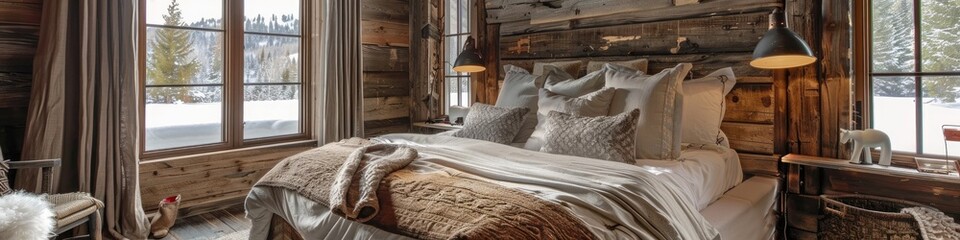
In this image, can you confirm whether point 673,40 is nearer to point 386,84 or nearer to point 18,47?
point 386,84

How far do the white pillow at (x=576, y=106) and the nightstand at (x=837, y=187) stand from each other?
917 millimetres

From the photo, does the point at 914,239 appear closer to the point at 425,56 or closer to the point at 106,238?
the point at 425,56

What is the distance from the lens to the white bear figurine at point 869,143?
217cm

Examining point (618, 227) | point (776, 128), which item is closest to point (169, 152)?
point (618, 227)

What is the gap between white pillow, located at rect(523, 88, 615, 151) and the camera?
250cm

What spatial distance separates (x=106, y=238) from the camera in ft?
9.37

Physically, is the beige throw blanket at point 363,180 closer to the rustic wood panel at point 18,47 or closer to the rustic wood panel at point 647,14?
the rustic wood panel at point 647,14

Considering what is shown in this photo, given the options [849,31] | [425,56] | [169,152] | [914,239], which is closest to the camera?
[914,239]

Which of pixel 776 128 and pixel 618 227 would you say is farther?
pixel 776 128

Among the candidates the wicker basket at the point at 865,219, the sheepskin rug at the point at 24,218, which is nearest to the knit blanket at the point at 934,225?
the wicker basket at the point at 865,219

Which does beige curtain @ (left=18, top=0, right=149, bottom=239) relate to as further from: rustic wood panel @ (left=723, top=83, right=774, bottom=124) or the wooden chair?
rustic wood panel @ (left=723, top=83, right=774, bottom=124)

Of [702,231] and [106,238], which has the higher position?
[702,231]

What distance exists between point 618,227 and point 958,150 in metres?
1.89

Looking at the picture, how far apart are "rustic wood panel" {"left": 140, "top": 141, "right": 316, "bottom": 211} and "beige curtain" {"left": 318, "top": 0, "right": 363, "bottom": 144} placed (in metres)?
0.36
